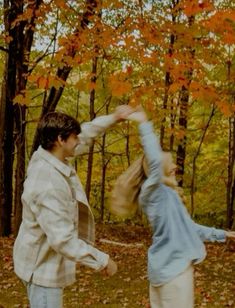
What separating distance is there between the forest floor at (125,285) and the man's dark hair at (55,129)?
4.74 metres

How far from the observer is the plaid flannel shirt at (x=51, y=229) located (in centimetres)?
299

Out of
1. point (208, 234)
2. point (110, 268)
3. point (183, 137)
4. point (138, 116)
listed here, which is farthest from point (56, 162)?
point (183, 137)

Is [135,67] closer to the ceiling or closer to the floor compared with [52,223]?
closer to the ceiling

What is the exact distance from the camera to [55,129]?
3.22m

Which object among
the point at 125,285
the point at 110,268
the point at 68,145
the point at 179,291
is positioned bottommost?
the point at 125,285

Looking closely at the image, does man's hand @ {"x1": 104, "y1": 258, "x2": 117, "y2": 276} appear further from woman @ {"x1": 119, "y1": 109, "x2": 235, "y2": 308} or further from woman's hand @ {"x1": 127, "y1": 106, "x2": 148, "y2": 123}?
woman's hand @ {"x1": 127, "y1": 106, "x2": 148, "y2": 123}

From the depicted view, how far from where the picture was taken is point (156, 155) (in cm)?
371

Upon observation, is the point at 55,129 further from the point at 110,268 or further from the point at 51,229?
the point at 110,268

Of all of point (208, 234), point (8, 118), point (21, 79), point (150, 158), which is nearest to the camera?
point (150, 158)

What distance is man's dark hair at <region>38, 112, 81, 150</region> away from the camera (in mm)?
3236

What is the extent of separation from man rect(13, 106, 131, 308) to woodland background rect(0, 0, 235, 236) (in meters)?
6.54

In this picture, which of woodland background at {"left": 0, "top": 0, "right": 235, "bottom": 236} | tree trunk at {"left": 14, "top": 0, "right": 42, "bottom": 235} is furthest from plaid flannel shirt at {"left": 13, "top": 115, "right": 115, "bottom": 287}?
tree trunk at {"left": 14, "top": 0, "right": 42, "bottom": 235}

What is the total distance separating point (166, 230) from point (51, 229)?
1073 mm

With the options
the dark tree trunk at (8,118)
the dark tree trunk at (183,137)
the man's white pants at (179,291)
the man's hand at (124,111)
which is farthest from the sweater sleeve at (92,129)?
the dark tree trunk at (183,137)
